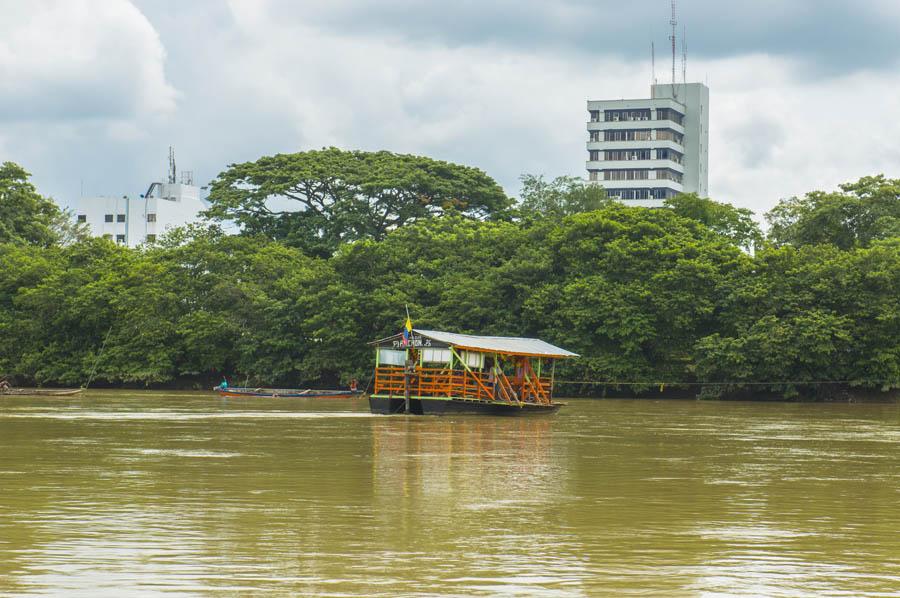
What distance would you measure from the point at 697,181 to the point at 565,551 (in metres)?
116

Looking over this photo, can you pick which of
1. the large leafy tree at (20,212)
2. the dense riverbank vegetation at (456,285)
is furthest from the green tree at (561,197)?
the large leafy tree at (20,212)

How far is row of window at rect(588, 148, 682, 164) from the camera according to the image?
120312 millimetres

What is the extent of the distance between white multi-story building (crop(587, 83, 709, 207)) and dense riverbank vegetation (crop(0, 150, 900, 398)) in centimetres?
4322

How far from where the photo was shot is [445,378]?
37906 mm

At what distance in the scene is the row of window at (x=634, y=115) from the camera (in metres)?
120

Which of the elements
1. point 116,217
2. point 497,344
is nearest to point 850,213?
point 497,344

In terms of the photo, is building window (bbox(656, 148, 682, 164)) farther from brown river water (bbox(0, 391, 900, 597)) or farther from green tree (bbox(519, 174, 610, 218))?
brown river water (bbox(0, 391, 900, 597))

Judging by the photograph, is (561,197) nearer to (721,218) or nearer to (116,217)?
(721,218)

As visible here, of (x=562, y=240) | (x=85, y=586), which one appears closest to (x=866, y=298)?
(x=562, y=240)

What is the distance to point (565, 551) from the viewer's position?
11305 mm

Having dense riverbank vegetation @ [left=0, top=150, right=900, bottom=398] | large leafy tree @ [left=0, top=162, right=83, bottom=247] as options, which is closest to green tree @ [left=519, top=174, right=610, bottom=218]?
dense riverbank vegetation @ [left=0, top=150, right=900, bottom=398]

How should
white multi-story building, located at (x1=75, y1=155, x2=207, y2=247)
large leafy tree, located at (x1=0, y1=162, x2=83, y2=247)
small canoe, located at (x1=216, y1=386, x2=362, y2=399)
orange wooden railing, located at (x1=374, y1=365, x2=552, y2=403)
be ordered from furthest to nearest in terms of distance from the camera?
white multi-story building, located at (x1=75, y1=155, x2=207, y2=247) → large leafy tree, located at (x1=0, y1=162, x2=83, y2=247) → small canoe, located at (x1=216, y1=386, x2=362, y2=399) → orange wooden railing, located at (x1=374, y1=365, x2=552, y2=403)

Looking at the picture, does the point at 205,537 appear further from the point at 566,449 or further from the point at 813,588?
the point at 566,449

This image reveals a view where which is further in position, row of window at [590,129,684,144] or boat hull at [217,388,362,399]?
row of window at [590,129,684,144]
